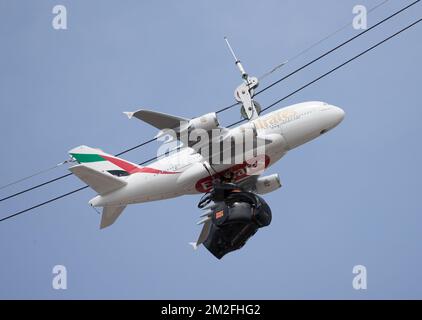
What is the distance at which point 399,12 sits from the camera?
3738 centimetres

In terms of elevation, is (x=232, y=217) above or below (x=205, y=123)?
below

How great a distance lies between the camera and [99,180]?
4184 centimetres

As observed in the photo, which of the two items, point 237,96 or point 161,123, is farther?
point 237,96

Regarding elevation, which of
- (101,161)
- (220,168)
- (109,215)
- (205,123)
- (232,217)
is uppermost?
(101,161)

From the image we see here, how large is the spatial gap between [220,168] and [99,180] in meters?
6.54

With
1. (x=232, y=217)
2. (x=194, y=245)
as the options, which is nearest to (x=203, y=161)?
(x=232, y=217)

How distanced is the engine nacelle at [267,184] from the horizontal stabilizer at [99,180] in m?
7.43

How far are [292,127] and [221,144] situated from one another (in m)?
3.78

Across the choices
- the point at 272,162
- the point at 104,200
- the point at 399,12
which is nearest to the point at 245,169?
the point at 272,162

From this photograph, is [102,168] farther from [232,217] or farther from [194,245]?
[232,217]

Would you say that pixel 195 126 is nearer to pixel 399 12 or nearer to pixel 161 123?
pixel 161 123

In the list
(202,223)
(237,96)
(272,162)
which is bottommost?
(202,223)

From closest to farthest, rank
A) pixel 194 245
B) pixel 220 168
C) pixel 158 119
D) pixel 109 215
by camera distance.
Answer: pixel 158 119
pixel 220 168
pixel 109 215
pixel 194 245

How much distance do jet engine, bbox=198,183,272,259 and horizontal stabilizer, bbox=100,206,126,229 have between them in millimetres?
5685
